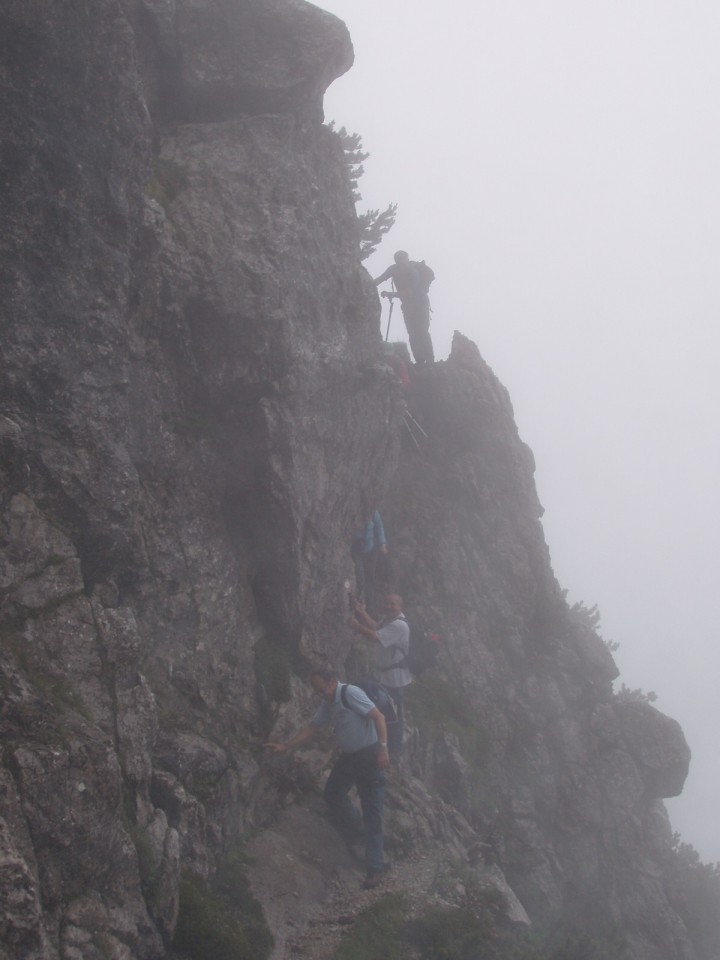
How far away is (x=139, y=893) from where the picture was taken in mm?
8500

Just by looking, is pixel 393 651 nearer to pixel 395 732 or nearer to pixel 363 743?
pixel 395 732

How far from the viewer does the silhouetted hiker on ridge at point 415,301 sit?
26.0m

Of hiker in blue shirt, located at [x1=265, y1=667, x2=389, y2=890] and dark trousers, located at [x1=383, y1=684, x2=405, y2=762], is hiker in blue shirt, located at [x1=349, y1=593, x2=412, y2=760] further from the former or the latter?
hiker in blue shirt, located at [x1=265, y1=667, x2=389, y2=890]

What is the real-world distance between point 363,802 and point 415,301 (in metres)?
17.3

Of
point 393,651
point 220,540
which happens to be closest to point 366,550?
point 393,651

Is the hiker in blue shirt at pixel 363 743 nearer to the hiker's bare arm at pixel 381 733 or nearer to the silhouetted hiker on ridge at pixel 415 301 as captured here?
the hiker's bare arm at pixel 381 733

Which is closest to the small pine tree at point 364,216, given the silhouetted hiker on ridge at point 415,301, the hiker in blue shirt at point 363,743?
the silhouetted hiker on ridge at point 415,301

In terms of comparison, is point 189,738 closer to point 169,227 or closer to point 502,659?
point 169,227

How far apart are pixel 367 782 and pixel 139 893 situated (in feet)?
16.9

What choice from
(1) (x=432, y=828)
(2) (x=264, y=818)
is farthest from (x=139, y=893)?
(1) (x=432, y=828)

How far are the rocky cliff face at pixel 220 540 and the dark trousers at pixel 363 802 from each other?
501 mm

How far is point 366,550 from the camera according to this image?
60.4ft

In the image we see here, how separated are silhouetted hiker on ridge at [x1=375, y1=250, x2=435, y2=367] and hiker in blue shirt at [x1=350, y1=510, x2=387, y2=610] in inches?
339

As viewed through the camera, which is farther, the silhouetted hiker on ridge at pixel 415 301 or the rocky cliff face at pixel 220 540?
the silhouetted hiker on ridge at pixel 415 301
